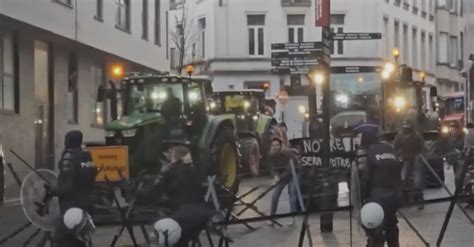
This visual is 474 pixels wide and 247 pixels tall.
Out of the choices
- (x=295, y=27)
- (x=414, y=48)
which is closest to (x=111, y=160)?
(x=295, y=27)

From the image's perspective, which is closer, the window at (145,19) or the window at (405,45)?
Result: the window at (145,19)

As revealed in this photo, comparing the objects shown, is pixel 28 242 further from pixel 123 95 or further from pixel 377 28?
pixel 377 28

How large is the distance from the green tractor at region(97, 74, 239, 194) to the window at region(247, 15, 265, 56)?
104 feet

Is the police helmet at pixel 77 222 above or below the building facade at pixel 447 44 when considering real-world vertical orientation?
below

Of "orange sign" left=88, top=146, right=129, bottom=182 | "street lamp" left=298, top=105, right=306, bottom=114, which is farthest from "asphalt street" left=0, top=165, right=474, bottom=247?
"street lamp" left=298, top=105, right=306, bottom=114

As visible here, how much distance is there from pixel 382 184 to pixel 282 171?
21.0 feet

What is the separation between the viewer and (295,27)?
53906 mm

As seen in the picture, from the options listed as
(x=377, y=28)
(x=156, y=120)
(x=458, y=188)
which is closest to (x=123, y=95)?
(x=156, y=120)

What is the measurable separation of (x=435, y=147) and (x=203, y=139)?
5.44 meters

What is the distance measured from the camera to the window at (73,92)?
28.1 meters

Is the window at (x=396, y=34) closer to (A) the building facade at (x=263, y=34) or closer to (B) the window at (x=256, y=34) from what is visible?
(A) the building facade at (x=263, y=34)

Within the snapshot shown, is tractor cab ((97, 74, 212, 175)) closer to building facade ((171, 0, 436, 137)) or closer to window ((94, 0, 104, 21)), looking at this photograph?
window ((94, 0, 104, 21))

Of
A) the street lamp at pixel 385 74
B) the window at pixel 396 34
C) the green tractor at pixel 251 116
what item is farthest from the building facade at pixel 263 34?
the street lamp at pixel 385 74

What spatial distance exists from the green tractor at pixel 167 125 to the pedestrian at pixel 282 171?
200 cm
